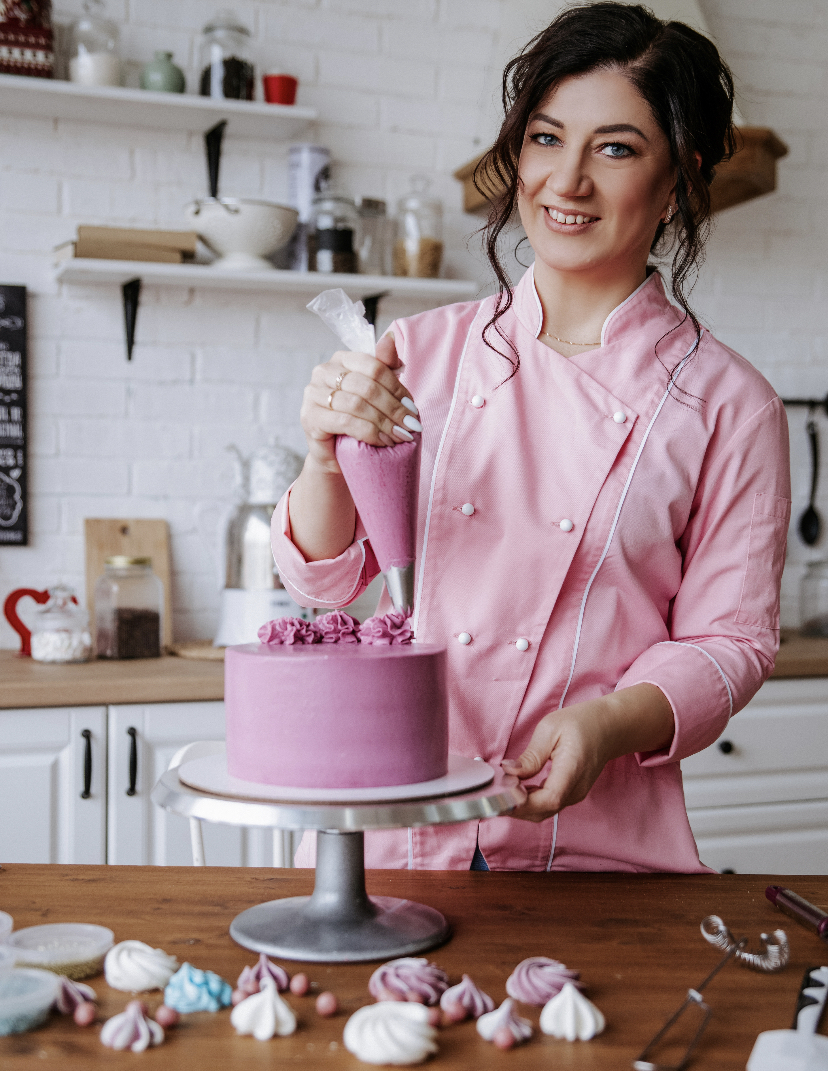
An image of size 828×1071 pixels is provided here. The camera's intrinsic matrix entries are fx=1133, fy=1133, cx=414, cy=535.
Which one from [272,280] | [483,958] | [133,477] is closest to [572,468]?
[483,958]

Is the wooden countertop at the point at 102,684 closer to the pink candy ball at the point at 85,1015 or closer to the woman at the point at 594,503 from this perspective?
the woman at the point at 594,503

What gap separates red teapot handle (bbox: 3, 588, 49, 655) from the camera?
7.47ft

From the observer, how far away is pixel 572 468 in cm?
118

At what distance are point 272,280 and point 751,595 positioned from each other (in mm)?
1510

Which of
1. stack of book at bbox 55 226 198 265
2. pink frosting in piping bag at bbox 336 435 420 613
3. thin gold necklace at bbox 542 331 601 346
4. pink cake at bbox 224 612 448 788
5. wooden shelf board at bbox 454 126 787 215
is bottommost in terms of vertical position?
pink cake at bbox 224 612 448 788

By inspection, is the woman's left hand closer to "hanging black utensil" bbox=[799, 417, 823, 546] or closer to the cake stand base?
the cake stand base

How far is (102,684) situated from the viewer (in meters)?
2.00

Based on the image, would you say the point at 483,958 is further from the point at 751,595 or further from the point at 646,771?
the point at 751,595

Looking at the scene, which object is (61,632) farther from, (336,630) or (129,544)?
(336,630)

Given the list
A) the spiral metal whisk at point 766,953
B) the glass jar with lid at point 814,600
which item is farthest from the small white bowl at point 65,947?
the glass jar with lid at point 814,600

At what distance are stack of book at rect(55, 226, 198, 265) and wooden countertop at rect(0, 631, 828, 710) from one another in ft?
2.71

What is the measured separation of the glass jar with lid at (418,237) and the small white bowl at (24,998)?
2.03 m

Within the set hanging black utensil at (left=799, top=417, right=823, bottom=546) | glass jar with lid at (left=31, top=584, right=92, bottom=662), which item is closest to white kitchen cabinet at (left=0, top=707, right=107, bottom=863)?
glass jar with lid at (left=31, top=584, right=92, bottom=662)

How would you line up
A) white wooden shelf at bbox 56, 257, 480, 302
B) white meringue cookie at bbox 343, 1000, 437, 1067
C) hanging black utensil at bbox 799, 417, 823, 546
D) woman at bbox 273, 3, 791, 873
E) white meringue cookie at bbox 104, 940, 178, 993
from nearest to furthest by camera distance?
white meringue cookie at bbox 343, 1000, 437, 1067 < white meringue cookie at bbox 104, 940, 178, 993 < woman at bbox 273, 3, 791, 873 < white wooden shelf at bbox 56, 257, 480, 302 < hanging black utensil at bbox 799, 417, 823, 546
